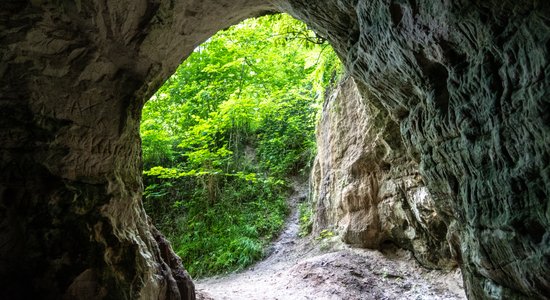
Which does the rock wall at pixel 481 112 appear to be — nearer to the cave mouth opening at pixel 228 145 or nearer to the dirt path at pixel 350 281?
the dirt path at pixel 350 281

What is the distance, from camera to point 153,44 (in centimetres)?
498

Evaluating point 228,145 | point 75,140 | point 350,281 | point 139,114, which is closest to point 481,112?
point 75,140

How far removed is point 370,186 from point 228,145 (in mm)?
8199

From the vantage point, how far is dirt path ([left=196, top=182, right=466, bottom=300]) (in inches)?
252

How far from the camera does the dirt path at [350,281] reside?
6.39m

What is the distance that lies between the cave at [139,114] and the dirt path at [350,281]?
4.95 feet

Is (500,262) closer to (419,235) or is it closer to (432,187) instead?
(432,187)

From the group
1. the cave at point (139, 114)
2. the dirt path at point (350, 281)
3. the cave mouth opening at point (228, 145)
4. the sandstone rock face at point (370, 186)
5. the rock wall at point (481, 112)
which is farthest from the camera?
the cave mouth opening at point (228, 145)

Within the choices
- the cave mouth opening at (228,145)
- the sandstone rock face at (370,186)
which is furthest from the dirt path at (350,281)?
the cave mouth opening at (228,145)

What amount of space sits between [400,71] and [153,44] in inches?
132

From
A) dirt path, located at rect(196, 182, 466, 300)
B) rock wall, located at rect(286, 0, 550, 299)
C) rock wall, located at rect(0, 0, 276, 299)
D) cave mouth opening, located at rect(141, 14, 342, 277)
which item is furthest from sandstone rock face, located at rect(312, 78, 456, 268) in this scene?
rock wall, located at rect(0, 0, 276, 299)

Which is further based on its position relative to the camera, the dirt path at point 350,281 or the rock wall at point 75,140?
the dirt path at point 350,281

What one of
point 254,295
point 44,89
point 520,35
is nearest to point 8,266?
point 44,89

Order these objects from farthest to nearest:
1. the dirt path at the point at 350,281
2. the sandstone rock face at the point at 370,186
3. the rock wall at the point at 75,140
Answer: the sandstone rock face at the point at 370,186, the dirt path at the point at 350,281, the rock wall at the point at 75,140
